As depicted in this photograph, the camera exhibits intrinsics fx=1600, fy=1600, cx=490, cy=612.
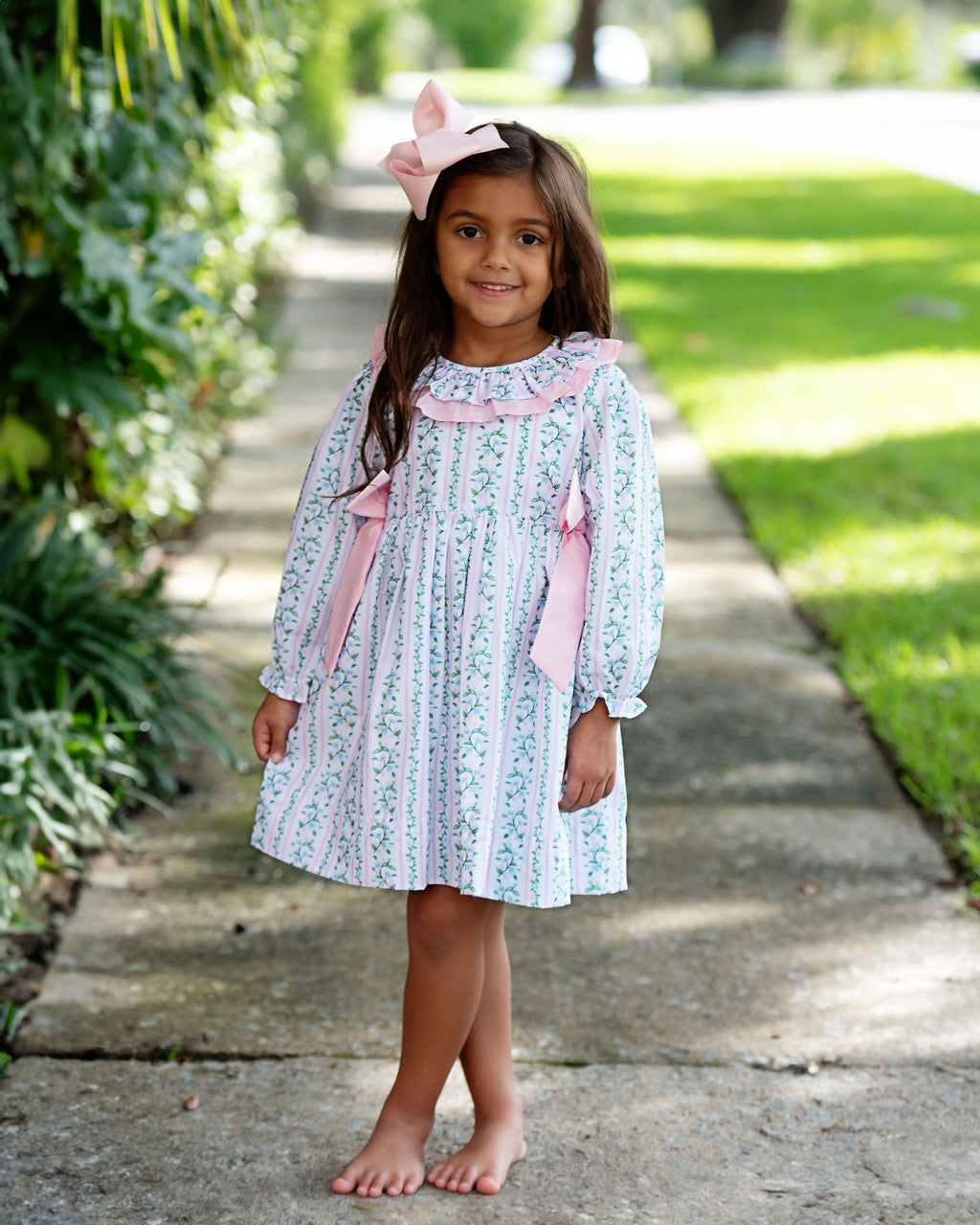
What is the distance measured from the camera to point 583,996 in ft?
9.84

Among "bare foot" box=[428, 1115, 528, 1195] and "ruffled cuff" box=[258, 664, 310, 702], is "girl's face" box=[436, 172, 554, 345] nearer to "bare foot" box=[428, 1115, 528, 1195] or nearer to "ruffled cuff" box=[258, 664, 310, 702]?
"ruffled cuff" box=[258, 664, 310, 702]

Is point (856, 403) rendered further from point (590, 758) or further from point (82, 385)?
point (590, 758)

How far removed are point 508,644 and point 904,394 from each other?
6047mm

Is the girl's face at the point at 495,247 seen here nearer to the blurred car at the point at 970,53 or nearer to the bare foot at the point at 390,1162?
the bare foot at the point at 390,1162

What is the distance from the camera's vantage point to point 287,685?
249cm

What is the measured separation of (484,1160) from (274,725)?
0.74 metres

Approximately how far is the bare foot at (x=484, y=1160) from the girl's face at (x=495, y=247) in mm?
1236

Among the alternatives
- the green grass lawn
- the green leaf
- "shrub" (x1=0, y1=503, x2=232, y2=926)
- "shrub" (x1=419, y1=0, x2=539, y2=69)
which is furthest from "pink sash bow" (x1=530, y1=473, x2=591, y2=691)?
"shrub" (x1=419, y1=0, x2=539, y2=69)

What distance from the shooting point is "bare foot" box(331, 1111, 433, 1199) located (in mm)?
2406

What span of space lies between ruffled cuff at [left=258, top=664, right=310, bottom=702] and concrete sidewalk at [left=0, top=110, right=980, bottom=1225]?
70cm

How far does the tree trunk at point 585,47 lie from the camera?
38875 millimetres

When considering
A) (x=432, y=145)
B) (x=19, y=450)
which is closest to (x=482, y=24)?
(x=19, y=450)

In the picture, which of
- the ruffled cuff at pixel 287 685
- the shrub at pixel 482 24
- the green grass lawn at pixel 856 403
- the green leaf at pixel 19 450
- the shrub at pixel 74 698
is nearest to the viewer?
the ruffled cuff at pixel 287 685

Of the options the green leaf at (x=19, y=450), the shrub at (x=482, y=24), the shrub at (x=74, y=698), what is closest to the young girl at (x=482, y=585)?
the shrub at (x=74, y=698)
